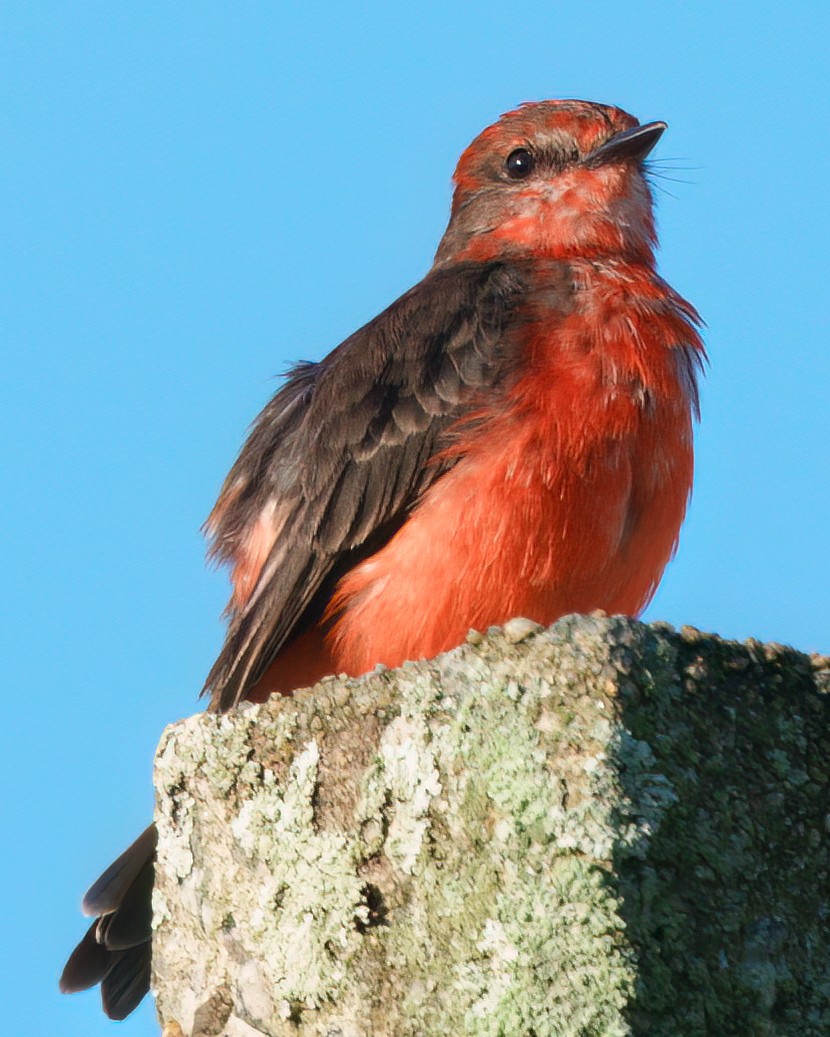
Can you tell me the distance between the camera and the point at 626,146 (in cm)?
652

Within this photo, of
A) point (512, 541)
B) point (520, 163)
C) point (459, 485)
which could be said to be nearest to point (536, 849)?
point (512, 541)

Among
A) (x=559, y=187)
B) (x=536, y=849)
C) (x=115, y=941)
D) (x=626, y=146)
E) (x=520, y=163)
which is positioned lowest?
(x=536, y=849)

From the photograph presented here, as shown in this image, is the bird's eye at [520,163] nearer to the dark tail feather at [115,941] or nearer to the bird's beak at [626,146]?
the bird's beak at [626,146]

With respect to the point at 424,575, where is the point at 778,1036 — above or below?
below

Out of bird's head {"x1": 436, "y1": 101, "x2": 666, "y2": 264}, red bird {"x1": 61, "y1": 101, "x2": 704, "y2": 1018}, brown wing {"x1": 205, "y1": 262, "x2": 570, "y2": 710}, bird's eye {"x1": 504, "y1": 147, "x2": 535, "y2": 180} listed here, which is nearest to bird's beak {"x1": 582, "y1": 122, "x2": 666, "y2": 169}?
bird's head {"x1": 436, "y1": 101, "x2": 666, "y2": 264}

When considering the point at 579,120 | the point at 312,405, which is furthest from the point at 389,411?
the point at 579,120

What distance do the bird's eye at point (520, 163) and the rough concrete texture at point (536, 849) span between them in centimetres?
377

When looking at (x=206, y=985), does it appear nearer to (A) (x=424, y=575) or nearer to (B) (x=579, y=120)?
(A) (x=424, y=575)

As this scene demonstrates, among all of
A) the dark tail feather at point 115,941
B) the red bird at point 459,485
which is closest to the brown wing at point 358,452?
the red bird at point 459,485

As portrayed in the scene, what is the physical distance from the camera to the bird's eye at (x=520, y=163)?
6.73 metres

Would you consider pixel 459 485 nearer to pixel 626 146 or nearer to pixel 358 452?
pixel 358 452

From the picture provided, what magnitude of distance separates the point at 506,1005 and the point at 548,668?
714mm

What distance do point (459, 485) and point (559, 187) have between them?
6.42ft

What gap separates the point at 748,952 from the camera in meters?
2.98
